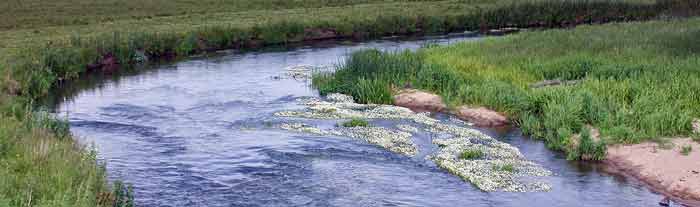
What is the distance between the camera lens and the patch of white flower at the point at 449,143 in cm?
2372

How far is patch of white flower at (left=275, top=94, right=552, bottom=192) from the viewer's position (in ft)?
77.8

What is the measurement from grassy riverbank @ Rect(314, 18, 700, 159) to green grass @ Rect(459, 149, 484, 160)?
8.62 feet

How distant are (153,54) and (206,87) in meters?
11.2

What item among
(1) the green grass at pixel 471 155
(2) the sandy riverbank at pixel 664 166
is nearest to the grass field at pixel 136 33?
(1) the green grass at pixel 471 155

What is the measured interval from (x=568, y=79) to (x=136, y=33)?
2512 centimetres

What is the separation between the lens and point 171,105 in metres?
34.6

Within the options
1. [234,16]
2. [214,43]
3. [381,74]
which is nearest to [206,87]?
[381,74]

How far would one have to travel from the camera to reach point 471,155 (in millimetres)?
26188

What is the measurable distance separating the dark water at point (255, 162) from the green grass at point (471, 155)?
138 cm

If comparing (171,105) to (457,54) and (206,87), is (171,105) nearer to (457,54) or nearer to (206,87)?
(206,87)

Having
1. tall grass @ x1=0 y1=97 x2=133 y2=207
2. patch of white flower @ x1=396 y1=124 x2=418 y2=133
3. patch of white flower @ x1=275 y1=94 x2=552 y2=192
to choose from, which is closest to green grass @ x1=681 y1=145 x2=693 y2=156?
patch of white flower @ x1=275 y1=94 x2=552 y2=192

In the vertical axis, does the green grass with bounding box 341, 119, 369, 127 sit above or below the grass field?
below

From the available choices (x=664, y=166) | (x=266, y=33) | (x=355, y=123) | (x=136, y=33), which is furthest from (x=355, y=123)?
(x=266, y=33)

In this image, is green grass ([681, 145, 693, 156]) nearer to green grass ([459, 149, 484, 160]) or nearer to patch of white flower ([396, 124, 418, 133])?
green grass ([459, 149, 484, 160])
